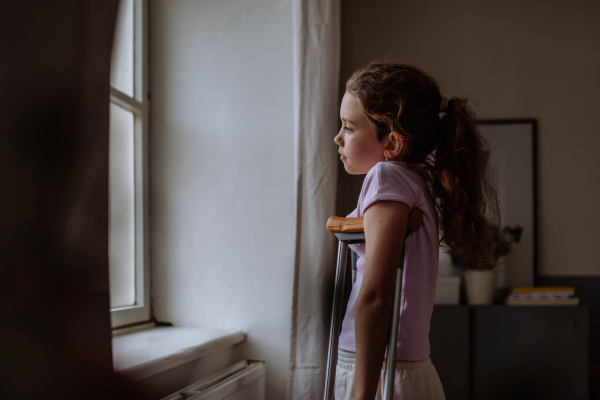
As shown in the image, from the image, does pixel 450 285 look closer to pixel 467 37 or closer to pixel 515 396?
pixel 515 396

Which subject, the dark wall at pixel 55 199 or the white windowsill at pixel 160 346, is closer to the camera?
the dark wall at pixel 55 199

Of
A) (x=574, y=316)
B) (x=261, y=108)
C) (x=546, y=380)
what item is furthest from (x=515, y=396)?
(x=261, y=108)

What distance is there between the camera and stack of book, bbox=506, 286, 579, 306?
2094mm

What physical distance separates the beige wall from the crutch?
5.95ft

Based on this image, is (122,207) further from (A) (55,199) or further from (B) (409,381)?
(B) (409,381)

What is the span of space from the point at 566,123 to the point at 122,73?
2199mm

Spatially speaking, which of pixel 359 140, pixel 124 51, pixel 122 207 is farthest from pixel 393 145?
pixel 124 51

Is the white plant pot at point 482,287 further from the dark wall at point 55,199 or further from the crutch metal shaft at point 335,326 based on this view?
the dark wall at point 55,199

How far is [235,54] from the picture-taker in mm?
1854

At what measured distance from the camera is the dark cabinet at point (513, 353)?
201 cm

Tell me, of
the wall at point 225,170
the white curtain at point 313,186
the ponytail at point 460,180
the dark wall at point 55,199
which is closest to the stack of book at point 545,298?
the white curtain at point 313,186

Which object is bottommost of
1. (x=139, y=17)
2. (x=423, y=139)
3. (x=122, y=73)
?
(x=423, y=139)

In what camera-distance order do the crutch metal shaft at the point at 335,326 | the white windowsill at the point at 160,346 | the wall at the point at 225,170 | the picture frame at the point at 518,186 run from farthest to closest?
the picture frame at the point at 518,186, the wall at the point at 225,170, the white windowsill at the point at 160,346, the crutch metal shaft at the point at 335,326

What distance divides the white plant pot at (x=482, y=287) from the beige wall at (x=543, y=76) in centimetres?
51
